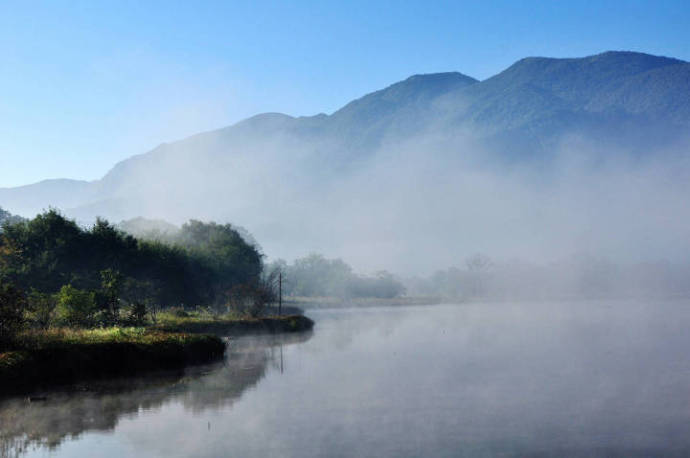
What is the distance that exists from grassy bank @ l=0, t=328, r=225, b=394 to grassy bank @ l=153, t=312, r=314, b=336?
16.2 meters

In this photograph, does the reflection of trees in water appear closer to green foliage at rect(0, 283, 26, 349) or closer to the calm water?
the calm water

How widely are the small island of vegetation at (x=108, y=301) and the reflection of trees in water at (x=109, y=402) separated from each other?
2.47 meters

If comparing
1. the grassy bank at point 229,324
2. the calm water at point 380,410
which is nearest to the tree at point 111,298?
the grassy bank at point 229,324

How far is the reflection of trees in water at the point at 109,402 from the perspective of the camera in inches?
969

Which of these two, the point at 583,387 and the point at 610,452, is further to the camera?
the point at 583,387

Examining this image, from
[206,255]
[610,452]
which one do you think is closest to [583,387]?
[610,452]

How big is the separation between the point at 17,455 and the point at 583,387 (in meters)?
29.3

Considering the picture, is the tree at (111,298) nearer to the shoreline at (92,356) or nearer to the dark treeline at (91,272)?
the dark treeline at (91,272)

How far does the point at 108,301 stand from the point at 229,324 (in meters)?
24.1

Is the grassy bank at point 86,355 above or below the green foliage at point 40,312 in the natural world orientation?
below

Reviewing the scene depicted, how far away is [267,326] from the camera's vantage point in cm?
9275

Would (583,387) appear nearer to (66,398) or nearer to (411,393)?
(411,393)

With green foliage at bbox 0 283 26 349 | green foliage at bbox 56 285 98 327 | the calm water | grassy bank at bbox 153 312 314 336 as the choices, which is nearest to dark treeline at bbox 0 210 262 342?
green foliage at bbox 56 285 98 327

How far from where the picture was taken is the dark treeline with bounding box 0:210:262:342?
54656 mm
